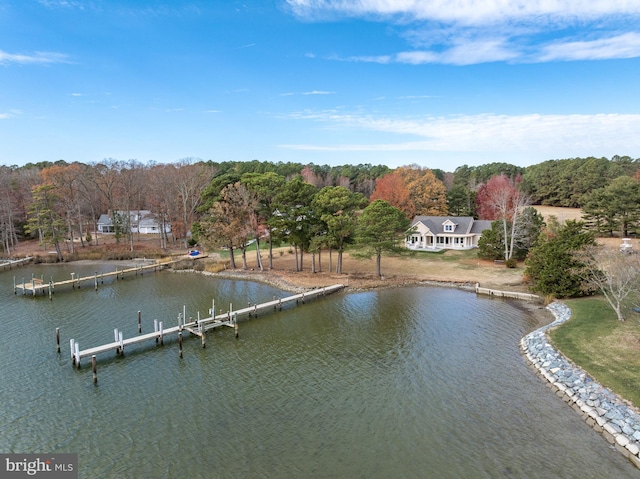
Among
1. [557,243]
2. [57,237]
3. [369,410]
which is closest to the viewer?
[369,410]

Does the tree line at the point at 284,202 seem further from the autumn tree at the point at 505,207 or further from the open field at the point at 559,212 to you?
the open field at the point at 559,212

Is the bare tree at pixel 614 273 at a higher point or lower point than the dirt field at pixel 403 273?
higher

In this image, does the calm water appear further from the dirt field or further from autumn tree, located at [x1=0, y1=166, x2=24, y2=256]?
autumn tree, located at [x1=0, y1=166, x2=24, y2=256]

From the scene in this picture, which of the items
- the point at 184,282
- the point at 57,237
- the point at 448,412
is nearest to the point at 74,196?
the point at 57,237

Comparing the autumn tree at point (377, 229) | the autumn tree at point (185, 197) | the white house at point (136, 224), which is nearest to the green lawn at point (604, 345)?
the autumn tree at point (377, 229)

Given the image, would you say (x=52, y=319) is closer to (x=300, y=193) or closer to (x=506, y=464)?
(x=300, y=193)

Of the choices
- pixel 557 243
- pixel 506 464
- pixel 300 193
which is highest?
pixel 300 193

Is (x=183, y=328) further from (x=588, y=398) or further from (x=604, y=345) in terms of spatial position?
(x=604, y=345)
